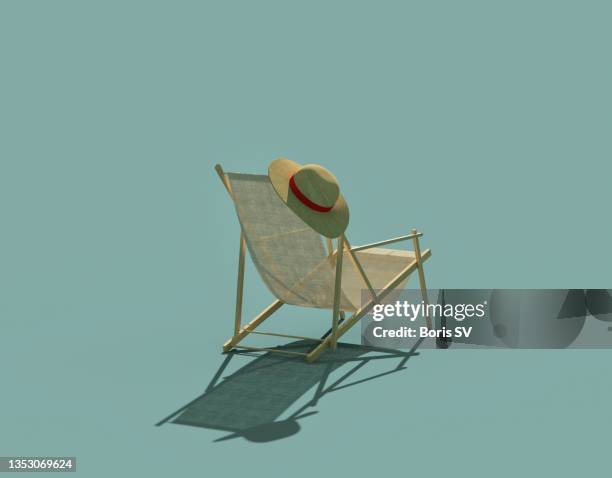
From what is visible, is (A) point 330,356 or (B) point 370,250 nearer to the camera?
(A) point 330,356

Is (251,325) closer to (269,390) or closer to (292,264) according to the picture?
(292,264)

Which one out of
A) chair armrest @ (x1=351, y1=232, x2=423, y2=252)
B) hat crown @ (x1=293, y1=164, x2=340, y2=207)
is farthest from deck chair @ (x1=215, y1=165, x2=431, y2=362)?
hat crown @ (x1=293, y1=164, x2=340, y2=207)

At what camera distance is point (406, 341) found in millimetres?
13273

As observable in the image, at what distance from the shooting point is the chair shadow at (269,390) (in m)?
11.1

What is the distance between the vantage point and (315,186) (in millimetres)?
12062

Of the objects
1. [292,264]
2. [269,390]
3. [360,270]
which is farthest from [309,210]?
[269,390]

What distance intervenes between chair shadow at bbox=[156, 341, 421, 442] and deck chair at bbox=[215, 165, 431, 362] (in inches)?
8.1

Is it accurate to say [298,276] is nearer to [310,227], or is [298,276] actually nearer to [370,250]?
[310,227]

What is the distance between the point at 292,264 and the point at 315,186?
43.0 inches

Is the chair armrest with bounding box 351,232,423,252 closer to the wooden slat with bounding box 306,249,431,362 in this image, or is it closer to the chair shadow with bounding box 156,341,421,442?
the wooden slat with bounding box 306,249,431,362

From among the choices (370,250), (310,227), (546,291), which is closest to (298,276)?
(310,227)

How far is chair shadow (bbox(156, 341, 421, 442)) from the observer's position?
437 inches

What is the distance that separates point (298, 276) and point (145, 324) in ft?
6.78

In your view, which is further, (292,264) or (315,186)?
(292,264)
